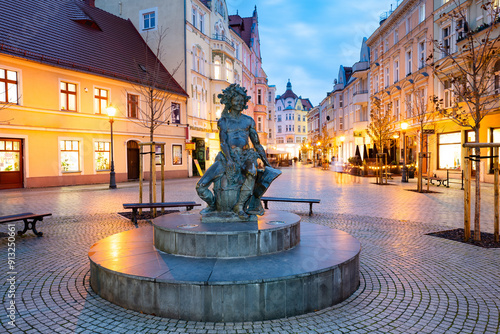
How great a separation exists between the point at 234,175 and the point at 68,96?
770 inches

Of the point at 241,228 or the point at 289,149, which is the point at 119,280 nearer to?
the point at 241,228

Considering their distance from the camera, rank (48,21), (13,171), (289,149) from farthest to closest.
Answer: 1. (289,149)
2. (48,21)
3. (13,171)

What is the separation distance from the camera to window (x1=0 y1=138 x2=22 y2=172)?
736 inches

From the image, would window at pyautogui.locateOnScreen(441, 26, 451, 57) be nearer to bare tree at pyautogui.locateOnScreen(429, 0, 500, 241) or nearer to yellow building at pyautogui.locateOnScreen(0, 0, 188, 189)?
bare tree at pyautogui.locateOnScreen(429, 0, 500, 241)

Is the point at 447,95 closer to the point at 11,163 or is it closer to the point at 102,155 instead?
the point at 102,155

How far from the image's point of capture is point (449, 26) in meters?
24.9

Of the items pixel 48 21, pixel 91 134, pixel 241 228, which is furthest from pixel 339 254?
pixel 48 21

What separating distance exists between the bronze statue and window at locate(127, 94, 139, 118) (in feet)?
70.8

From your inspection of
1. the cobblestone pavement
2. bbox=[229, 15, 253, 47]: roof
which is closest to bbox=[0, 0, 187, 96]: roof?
the cobblestone pavement

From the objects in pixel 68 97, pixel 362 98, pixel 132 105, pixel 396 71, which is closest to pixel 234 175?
pixel 68 97

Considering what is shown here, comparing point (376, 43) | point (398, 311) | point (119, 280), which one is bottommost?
point (398, 311)

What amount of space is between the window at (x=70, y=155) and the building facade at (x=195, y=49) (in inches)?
402

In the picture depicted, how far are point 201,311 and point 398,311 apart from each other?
2341 millimetres

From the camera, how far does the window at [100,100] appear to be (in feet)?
77.7
